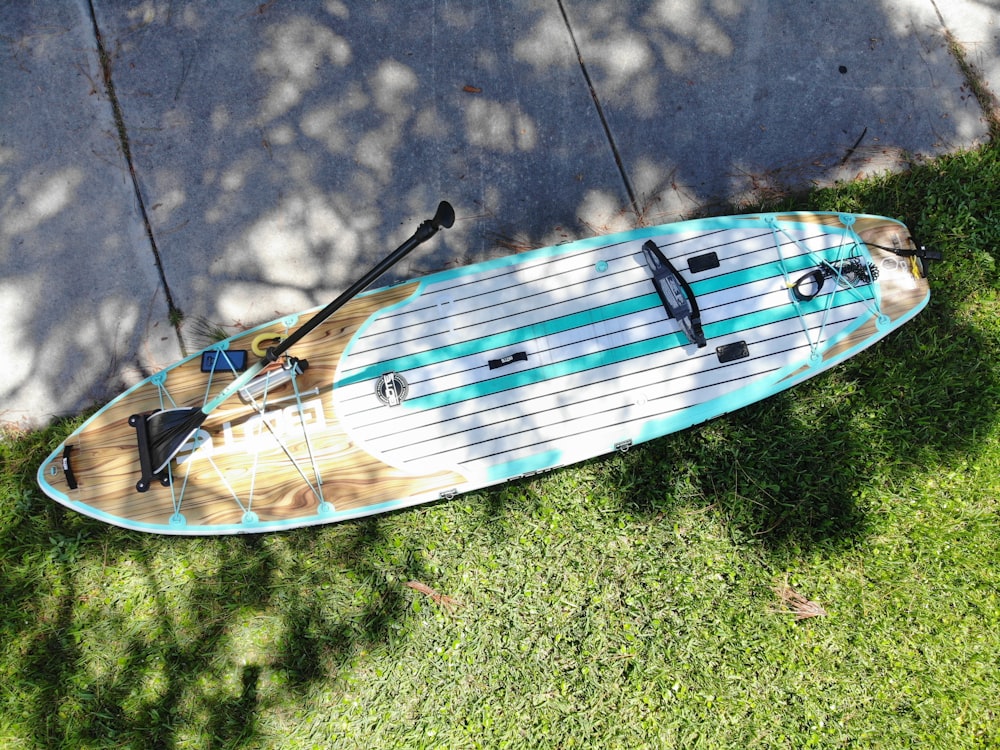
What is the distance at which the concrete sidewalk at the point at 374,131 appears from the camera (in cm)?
460

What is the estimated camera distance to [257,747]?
13.1ft

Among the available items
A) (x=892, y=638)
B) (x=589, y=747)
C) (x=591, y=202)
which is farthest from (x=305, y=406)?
(x=892, y=638)

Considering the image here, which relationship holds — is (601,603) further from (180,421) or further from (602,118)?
(602,118)

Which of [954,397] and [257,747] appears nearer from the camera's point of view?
[257,747]

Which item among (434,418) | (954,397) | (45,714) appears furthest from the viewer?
(954,397)

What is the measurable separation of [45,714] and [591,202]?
202 inches

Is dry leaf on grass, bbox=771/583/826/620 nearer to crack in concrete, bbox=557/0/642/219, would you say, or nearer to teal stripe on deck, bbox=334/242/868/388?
teal stripe on deck, bbox=334/242/868/388

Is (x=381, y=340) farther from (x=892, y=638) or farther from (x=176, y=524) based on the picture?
(x=892, y=638)

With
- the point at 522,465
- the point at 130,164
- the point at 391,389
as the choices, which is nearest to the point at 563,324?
the point at 522,465

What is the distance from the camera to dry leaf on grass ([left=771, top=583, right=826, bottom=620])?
4113 mm

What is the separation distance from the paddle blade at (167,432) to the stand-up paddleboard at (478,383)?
0.6 inches

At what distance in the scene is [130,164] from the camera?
4680 mm

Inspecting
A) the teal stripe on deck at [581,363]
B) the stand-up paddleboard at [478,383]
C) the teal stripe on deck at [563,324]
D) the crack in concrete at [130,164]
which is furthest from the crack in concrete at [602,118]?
the crack in concrete at [130,164]

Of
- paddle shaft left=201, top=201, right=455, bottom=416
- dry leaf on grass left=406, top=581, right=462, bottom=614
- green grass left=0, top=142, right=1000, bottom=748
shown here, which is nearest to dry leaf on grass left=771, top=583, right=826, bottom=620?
green grass left=0, top=142, right=1000, bottom=748
